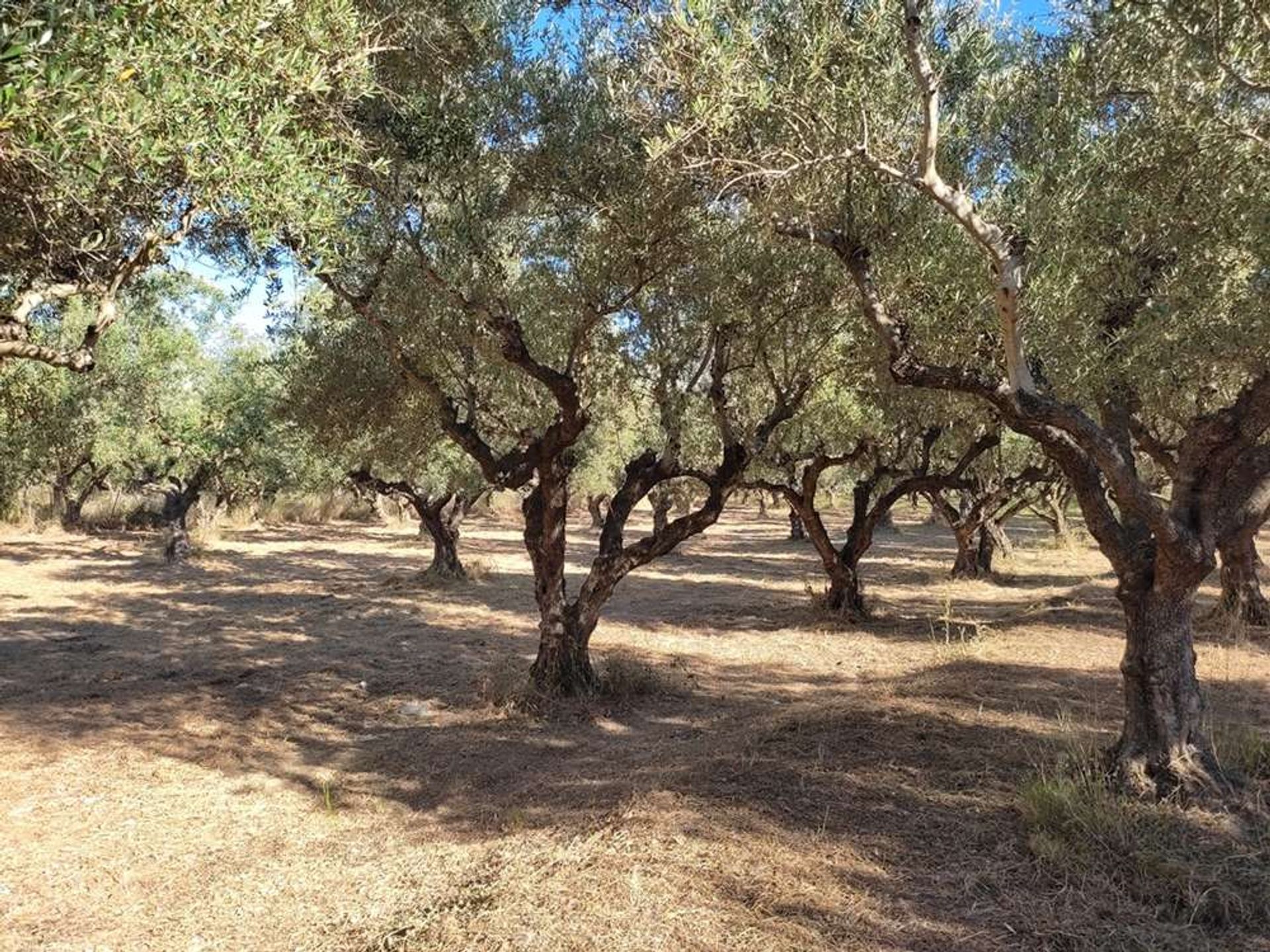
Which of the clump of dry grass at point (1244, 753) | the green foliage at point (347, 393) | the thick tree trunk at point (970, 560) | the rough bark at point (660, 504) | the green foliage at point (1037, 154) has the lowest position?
the clump of dry grass at point (1244, 753)

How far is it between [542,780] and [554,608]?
302 cm

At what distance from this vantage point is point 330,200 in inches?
227

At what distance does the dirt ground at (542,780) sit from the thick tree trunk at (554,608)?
480 mm

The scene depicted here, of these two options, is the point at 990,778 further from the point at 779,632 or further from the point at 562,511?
the point at 779,632

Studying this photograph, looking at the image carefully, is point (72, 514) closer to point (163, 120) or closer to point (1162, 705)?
point (163, 120)

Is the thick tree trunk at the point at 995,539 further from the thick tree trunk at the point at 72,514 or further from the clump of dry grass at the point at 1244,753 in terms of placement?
the thick tree trunk at the point at 72,514

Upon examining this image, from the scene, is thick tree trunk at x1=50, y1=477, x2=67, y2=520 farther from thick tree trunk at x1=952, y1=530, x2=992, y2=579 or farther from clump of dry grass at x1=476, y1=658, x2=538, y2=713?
thick tree trunk at x1=952, y1=530, x2=992, y2=579

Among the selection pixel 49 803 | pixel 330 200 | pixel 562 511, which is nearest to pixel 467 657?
pixel 562 511

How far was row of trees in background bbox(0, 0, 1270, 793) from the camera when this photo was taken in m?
5.23

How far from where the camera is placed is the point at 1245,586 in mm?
13430

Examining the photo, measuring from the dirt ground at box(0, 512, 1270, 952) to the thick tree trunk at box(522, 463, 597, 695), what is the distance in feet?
1.57

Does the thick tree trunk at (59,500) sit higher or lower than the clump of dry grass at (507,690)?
higher

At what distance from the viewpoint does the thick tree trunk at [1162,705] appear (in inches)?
214

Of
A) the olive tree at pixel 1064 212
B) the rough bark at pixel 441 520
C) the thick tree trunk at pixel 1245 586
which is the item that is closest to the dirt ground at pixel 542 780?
the thick tree trunk at pixel 1245 586
